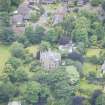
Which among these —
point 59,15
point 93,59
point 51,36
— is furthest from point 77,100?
point 59,15

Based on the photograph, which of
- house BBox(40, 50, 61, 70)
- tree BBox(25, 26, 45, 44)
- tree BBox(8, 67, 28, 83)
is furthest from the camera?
tree BBox(25, 26, 45, 44)

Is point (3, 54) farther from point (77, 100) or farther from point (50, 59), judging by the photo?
point (77, 100)

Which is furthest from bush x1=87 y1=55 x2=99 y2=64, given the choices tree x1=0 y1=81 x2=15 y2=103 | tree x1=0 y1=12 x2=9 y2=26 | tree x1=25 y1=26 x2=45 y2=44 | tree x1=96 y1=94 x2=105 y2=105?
tree x1=0 y1=12 x2=9 y2=26

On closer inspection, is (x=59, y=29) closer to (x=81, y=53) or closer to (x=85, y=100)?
(x=81, y=53)

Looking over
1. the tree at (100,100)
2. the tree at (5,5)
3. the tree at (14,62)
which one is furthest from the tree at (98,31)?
the tree at (100,100)

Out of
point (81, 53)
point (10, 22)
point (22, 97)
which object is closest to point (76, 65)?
point (81, 53)

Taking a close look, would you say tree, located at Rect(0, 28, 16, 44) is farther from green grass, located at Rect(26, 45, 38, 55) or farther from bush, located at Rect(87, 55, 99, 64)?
bush, located at Rect(87, 55, 99, 64)

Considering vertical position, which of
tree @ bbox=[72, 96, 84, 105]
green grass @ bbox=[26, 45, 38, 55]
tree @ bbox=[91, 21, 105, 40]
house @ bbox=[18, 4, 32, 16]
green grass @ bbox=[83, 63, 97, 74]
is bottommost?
tree @ bbox=[72, 96, 84, 105]
